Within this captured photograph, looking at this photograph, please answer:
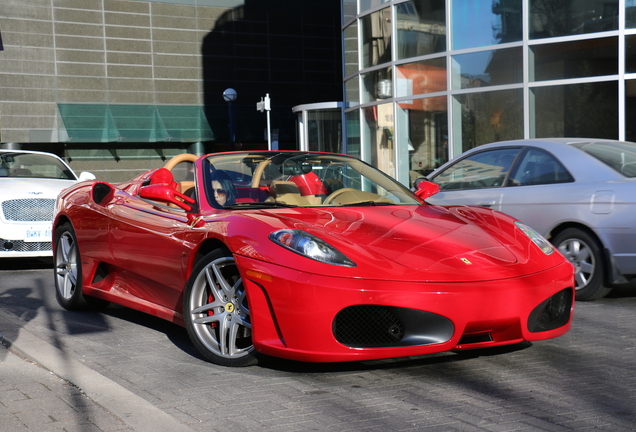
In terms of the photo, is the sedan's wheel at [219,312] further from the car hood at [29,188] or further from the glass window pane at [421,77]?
the glass window pane at [421,77]

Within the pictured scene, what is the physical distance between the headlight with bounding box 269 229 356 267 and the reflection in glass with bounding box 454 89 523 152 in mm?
11919

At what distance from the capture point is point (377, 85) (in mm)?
19078

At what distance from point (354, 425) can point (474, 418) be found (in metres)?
0.52

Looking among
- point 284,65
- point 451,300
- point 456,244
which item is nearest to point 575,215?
point 456,244

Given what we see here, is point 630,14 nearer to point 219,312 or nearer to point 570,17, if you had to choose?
point 570,17

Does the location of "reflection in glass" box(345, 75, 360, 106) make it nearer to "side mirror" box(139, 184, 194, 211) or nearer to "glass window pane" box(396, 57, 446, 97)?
"glass window pane" box(396, 57, 446, 97)

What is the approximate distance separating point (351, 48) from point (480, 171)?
13.0m

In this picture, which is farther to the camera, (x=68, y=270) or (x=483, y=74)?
(x=483, y=74)

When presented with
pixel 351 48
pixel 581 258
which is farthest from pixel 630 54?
pixel 581 258

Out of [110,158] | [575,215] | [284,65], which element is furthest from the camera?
[284,65]

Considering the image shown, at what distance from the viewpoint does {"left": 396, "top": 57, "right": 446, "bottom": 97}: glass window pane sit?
55.6 feet

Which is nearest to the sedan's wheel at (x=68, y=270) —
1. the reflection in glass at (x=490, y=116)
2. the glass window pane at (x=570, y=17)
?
the reflection in glass at (x=490, y=116)

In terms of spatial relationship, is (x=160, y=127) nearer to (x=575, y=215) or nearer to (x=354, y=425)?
(x=575, y=215)

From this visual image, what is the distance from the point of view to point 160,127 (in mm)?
39281
